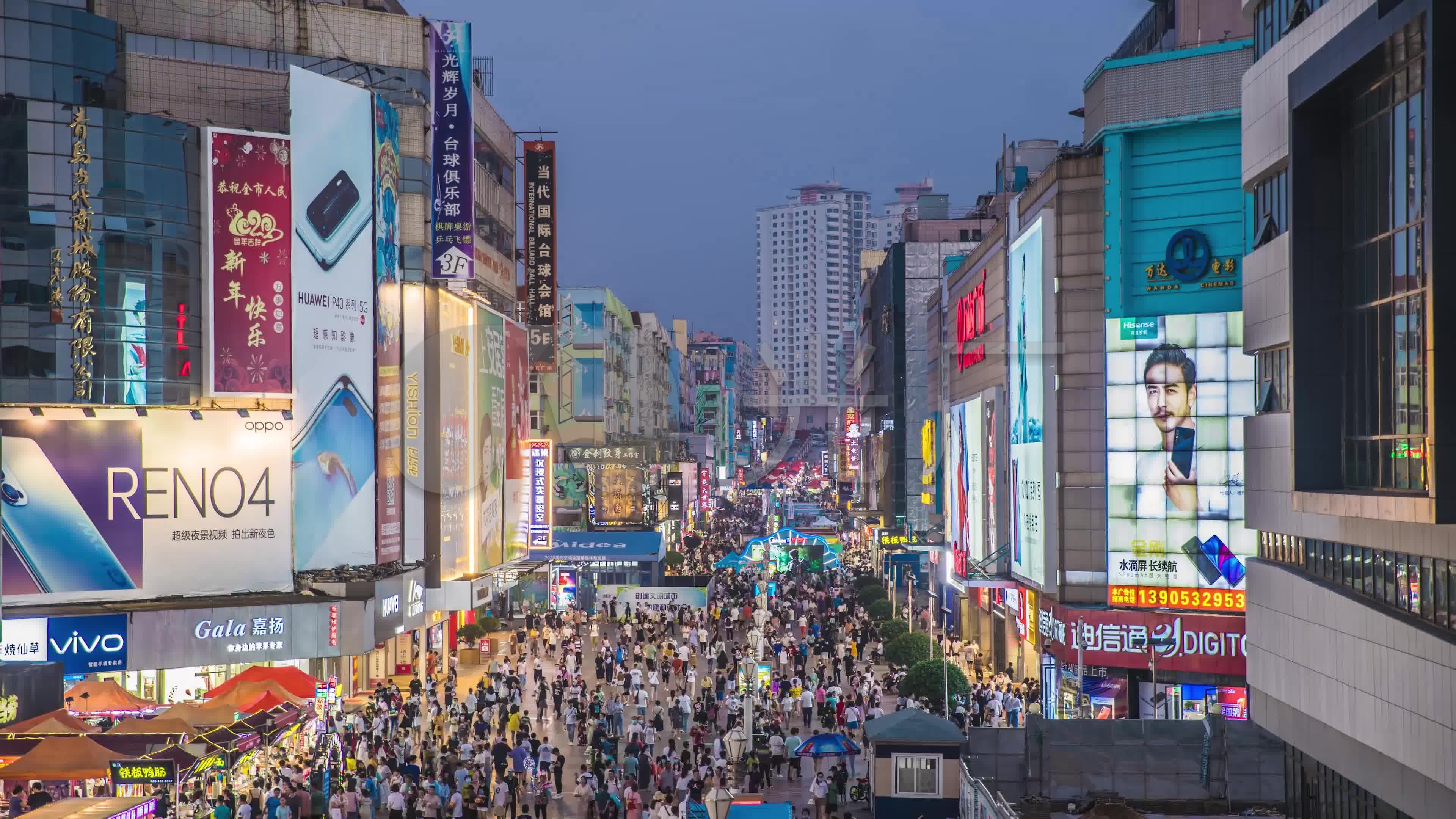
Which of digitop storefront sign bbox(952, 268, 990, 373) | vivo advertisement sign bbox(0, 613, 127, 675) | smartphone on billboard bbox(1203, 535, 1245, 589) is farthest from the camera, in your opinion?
digitop storefront sign bbox(952, 268, 990, 373)

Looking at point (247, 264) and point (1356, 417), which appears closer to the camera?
point (1356, 417)

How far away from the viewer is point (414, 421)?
4800cm

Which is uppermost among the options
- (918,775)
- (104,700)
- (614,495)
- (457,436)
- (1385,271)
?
(1385,271)

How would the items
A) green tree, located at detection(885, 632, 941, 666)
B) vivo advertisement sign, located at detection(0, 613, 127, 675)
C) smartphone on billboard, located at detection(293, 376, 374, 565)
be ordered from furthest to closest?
1. green tree, located at detection(885, 632, 941, 666)
2. smartphone on billboard, located at detection(293, 376, 374, 565)
3. vivo advertisement sign, located at detection(0, 613, 127, 675)

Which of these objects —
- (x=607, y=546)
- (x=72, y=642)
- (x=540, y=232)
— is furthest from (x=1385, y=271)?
(x=607, y=546)

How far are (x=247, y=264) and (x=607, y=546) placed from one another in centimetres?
3211

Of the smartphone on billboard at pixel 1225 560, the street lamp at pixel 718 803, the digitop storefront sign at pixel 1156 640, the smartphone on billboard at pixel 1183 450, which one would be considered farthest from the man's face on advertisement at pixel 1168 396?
the street lamp at pixel 718 803

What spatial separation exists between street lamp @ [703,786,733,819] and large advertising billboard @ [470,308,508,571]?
34.4 meters

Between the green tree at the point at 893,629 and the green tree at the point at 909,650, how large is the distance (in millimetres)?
3526

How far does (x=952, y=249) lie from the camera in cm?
9331

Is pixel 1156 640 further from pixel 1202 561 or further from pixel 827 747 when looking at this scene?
pixel 827 747

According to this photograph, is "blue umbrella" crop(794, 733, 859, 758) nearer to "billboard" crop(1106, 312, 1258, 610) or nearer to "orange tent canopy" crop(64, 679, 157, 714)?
"orange tent canopy" crop(64, 679, 157, 714)

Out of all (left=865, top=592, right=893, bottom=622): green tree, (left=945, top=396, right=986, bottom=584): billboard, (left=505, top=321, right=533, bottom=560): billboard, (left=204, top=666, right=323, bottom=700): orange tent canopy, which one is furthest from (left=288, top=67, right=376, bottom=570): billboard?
(left=945, top=396, right=986, bottom=584): billboard

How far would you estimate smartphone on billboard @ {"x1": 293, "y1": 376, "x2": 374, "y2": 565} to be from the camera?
1612 inches
